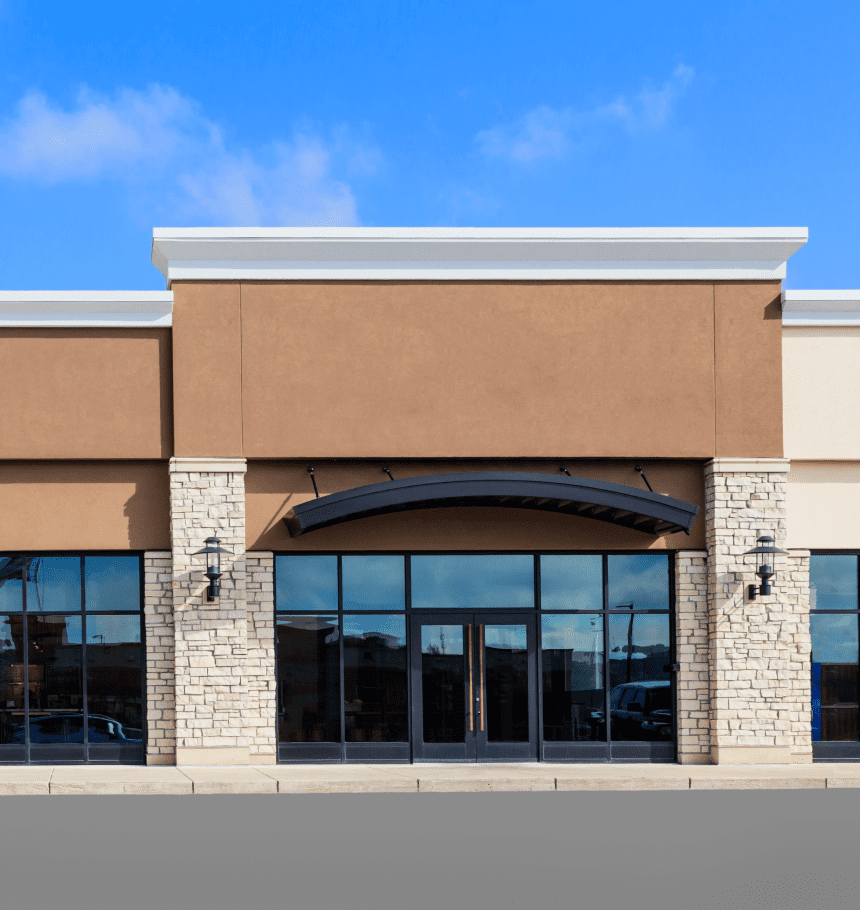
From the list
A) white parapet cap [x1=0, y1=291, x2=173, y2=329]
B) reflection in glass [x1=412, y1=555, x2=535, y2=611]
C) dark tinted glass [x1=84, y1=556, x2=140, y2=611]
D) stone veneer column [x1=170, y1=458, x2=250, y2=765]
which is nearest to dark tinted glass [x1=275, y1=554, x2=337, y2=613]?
stone veneer column [x1=170, y1=458, x2=250, y2=765]

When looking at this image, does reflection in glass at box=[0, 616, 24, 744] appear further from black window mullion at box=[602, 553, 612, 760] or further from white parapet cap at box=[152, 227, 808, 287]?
black window mullion at box=[602, 553, 612, 760]

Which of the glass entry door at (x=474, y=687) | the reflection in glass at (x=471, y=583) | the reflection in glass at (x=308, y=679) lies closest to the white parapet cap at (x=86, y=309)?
the reflection in glass at (x=308, y=679)

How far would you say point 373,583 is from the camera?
1644 cm

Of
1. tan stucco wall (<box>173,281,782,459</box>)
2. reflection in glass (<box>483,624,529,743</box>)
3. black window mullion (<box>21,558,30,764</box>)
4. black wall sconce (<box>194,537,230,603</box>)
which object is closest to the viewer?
black wall sconce (<box>194,537,230,603</box>)

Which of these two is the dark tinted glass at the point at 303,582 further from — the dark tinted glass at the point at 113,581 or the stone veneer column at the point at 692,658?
the stone veneer column at the point at 692,658

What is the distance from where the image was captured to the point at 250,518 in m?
16.2

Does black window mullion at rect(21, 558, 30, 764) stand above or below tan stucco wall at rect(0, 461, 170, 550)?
below

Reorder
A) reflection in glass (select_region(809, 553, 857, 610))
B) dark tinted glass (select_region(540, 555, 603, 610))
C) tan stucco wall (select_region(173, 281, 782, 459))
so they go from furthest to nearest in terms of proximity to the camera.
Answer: reflection in glass (select_region(809, 553, 857, 610)) < dark tinted glass (select_region(540, 555, 603, 610)) < tan stucco wall (select_region(173, 281, 782, 459))

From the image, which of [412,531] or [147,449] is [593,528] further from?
[147,449]

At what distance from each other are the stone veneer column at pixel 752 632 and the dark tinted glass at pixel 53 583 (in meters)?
10.0

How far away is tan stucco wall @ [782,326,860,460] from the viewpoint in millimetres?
16844

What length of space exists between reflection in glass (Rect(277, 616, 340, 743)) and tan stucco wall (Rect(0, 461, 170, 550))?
2.48 m

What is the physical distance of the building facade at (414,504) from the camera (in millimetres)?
16109

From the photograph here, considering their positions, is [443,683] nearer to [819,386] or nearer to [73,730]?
[73,730]
